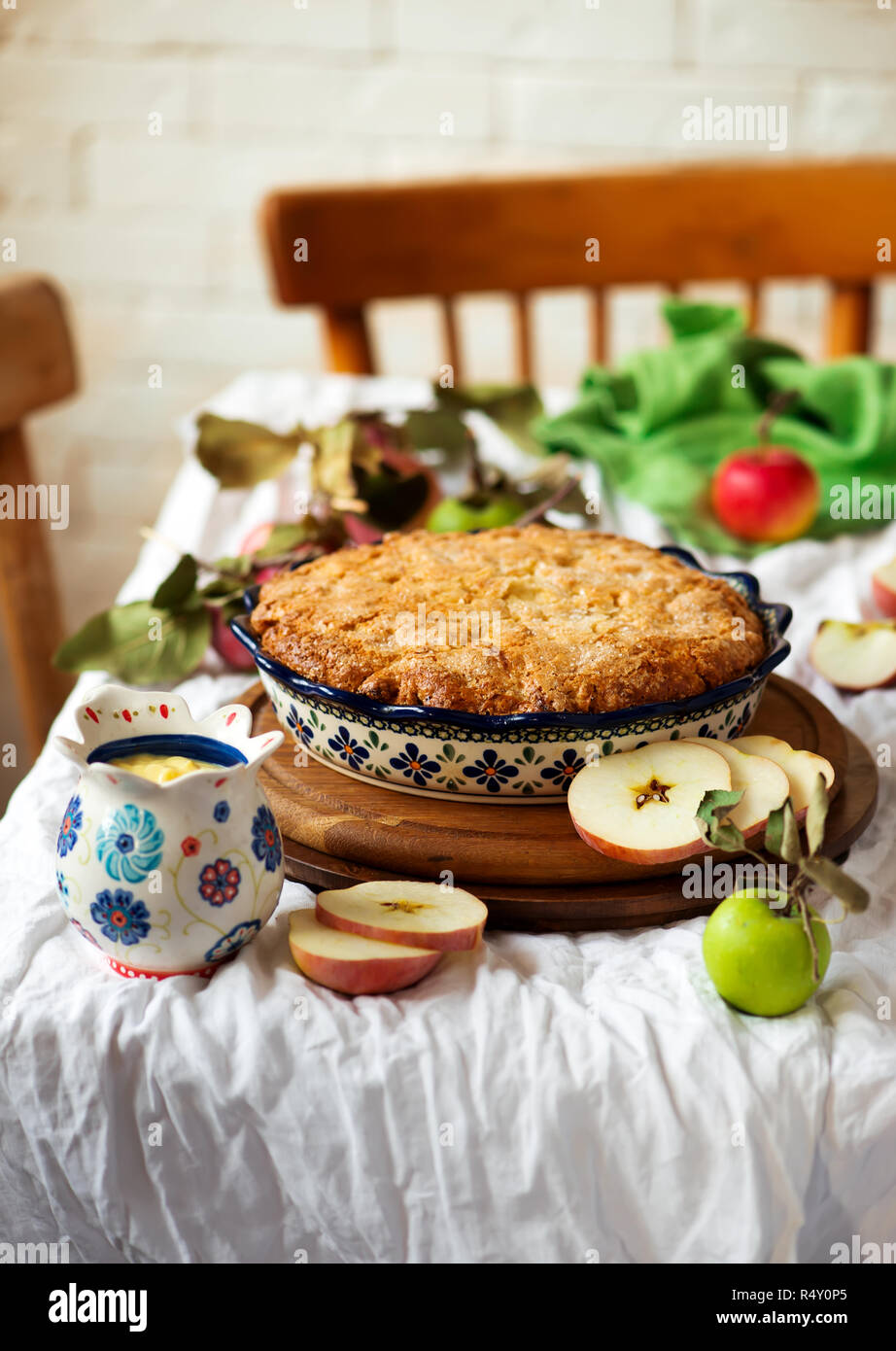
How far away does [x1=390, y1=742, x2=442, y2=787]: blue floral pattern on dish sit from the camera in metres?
0.80

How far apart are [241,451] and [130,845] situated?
632mm

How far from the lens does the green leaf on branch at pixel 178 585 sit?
1057 millimetres

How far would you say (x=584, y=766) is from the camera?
2.59 feet

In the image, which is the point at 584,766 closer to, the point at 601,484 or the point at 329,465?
the point at 329,465

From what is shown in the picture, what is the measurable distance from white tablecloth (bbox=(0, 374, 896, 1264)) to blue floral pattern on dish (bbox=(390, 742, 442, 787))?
0.13 meters

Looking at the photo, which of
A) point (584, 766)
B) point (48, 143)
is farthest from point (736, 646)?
point (48, 143)

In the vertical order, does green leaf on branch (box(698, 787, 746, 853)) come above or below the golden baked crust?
below

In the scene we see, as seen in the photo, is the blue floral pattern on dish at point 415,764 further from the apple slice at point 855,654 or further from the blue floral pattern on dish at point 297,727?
the apple slice at point 855,654

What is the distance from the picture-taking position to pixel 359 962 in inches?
27.2

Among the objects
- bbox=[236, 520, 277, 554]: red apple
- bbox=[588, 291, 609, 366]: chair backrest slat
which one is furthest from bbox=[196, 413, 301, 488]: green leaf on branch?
bbox=[588, 291, 609, 366]: chair backrest slat

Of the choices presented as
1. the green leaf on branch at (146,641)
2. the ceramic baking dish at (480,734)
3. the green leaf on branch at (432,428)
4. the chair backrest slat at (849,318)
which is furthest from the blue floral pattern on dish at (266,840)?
the chair backrest slat at (849,318)

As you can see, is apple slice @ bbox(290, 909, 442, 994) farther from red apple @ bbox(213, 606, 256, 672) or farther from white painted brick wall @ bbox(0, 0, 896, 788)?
white painted brick wall @ bbox(0, 0, 896, 788)

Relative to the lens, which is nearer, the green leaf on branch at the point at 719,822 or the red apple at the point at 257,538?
the green leaf on branch at the point at 719,822

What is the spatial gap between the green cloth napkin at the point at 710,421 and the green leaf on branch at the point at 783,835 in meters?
0.78
